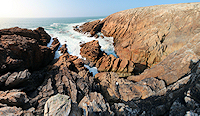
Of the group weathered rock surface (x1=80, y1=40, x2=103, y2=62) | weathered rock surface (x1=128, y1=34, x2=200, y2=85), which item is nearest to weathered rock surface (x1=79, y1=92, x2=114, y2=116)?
weathered rock surface (x1=128, y1=34, x2=200, y2=85)

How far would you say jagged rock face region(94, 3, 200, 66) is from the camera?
19839 mm

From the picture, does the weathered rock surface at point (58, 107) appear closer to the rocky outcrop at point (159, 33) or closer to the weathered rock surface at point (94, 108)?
the weathered rock surface at point (94, 108)

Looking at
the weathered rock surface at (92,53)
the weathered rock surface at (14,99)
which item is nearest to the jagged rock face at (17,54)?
the weathered rock surface at (14,99)

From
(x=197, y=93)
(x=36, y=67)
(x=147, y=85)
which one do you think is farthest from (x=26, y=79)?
(x=147, y=85)

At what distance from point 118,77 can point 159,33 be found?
716 inches

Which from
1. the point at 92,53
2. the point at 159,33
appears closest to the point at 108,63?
the point at 92,53

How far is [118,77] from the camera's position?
13.6 metres

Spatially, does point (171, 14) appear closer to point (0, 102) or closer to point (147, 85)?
point (147, 85)

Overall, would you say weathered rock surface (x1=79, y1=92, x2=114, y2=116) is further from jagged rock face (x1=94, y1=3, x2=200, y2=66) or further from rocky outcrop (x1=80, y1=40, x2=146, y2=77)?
jagged rock face (x1=94, y1=3, x2=200, y2=66)

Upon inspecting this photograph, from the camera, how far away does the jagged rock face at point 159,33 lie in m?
19.8

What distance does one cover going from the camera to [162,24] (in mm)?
22844

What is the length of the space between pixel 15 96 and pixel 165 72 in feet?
53.6

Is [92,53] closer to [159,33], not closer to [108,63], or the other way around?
[108,63]

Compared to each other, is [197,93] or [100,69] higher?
[197,93]
